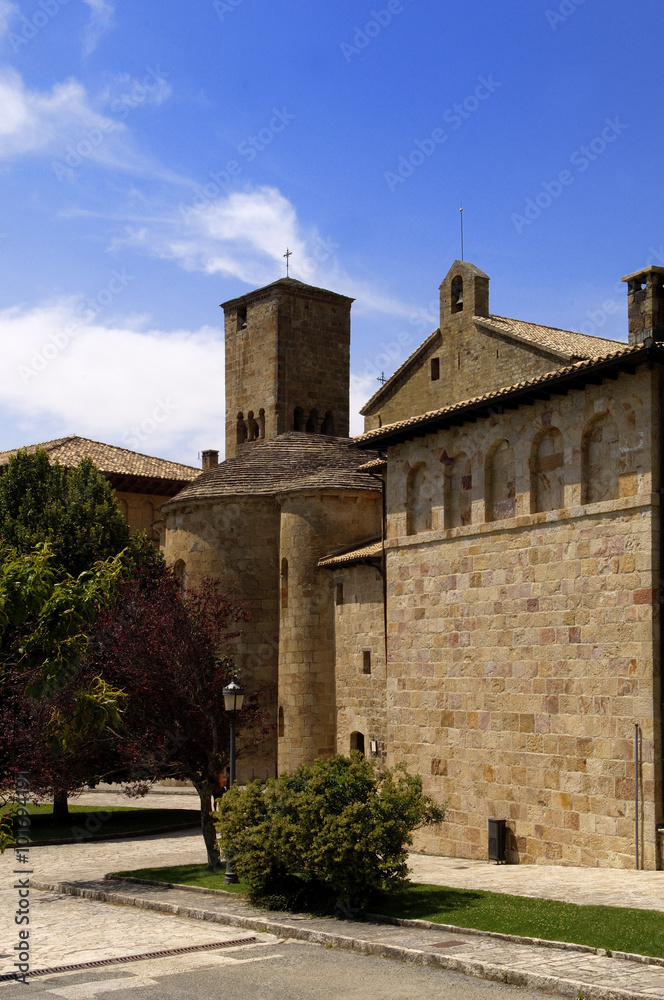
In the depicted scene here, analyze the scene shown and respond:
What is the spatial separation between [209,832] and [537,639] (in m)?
6.74

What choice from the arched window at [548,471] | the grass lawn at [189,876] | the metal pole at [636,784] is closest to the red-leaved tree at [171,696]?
the grass lawn at [189,876]

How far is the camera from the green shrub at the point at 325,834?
45.8 feet

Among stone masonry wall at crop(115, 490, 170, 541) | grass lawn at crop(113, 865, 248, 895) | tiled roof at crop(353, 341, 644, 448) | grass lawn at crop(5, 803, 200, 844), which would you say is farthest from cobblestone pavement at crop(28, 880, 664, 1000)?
stone masonry wall at crop(115, 490, 170, 541)

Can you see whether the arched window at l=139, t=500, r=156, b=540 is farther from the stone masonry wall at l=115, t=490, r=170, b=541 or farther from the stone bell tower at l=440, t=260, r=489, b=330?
the stone bell tower at l=440, t=260, r=489, b=330

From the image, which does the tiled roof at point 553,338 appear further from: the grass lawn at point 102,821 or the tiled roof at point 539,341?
the grass lawn at point 102,821

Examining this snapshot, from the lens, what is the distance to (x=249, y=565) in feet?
105

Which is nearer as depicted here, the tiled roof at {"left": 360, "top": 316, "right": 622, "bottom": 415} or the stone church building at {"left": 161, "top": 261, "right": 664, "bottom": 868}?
the stone church building at {"left": 161, "top": 261, "right": 664, "bottom": 868}

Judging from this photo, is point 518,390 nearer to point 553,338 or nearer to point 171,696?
point 171,696

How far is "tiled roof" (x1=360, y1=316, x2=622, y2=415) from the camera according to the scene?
34966 mm

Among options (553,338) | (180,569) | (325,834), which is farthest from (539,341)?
(325,834)

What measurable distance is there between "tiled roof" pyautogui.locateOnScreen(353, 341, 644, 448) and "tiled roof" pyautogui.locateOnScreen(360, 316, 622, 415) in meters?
13.2

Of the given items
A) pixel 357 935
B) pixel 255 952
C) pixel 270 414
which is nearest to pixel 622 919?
pixel 357 935

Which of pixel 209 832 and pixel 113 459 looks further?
pixel 113 459

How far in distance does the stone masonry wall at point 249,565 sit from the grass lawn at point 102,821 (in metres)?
2.60
